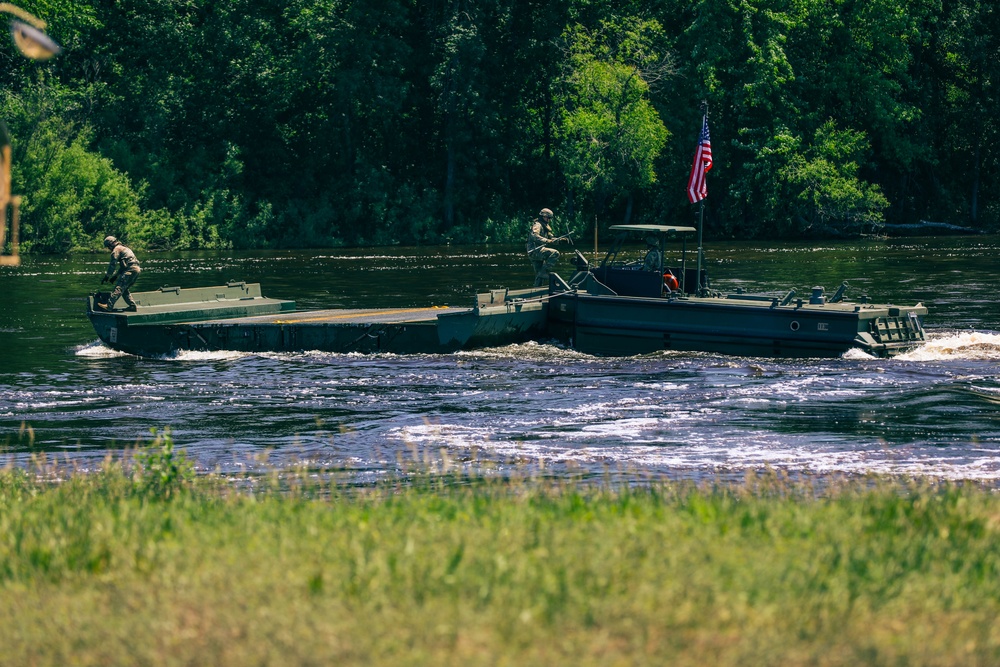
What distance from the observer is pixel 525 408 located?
2061 cm

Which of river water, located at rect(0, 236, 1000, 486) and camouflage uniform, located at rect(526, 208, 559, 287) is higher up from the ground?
camouflage uniform, located at rect(526, 208, 559, 287)

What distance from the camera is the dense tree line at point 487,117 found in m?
60.8

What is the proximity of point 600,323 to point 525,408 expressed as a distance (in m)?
5.58

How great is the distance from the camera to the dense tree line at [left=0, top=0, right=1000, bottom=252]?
200 feet

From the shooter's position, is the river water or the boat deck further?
the boat deck

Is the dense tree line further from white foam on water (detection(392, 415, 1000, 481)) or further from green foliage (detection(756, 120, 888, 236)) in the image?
white foam on water (detection(392, 415, 1000, 481))

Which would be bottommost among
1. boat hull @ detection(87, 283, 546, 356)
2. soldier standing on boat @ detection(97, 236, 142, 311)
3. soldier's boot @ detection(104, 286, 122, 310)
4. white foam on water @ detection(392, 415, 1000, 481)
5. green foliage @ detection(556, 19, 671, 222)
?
white foam on water @ detection(392, 415, 1000, 481)

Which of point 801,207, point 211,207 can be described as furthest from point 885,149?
point 211,207

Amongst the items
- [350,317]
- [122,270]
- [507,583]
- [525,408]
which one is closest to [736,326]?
[525,408]

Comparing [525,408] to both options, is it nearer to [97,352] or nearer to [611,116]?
[97,352]

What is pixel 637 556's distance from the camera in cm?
839

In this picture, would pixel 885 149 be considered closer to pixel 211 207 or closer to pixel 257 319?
pixel 211 207

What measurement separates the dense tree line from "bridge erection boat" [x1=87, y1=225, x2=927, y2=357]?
34080 millimetres

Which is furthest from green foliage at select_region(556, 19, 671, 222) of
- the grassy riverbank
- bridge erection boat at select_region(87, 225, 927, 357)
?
the grassy riverbank
